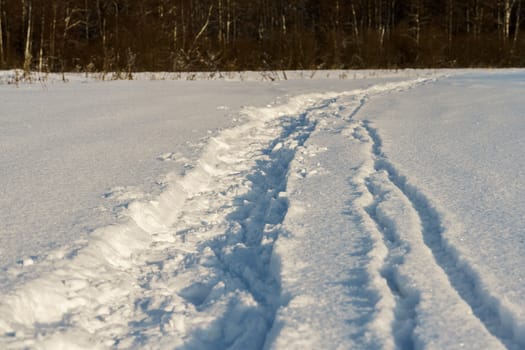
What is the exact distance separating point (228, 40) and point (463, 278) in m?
20.9

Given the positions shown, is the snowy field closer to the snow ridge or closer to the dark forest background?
the snow ridge

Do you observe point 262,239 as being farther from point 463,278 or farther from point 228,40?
point 228,40

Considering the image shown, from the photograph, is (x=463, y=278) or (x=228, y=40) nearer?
(x=463, y=278)

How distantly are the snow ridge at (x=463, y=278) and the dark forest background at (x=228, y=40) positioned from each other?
12064 millimetres

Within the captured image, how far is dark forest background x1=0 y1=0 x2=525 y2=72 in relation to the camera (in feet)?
56.0

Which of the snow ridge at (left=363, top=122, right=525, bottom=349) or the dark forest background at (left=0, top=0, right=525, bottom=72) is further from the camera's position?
the dark forest background at (left=0, top=0, right=525, bottom=72)

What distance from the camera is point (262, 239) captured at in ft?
7.10

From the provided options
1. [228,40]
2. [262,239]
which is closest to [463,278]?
[262,239]

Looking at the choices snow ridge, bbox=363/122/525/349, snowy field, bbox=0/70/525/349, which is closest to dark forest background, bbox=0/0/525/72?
snowy field, bbox=0/70/525/349

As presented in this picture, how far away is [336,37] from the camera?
19.5 m

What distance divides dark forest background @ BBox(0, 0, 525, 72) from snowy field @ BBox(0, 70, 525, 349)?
1070cm

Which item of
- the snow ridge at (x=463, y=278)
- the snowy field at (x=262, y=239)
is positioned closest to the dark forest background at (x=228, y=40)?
the snowy field at (x=262, y=239)

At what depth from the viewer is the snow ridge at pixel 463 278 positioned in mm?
1444

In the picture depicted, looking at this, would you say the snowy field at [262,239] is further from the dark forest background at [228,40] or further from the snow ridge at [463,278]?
the dark forest background at [228,40]
